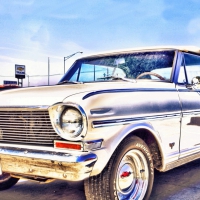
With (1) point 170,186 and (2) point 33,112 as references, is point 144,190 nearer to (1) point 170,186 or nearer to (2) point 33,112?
(1) point 170,186

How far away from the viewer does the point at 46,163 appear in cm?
246

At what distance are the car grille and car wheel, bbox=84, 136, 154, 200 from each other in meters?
0.49

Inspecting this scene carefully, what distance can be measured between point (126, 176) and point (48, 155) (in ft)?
2.82

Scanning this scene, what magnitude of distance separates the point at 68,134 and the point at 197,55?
8.21ft

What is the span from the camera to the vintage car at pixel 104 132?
2438 millimetres

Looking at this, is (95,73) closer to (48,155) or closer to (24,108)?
(24,108)

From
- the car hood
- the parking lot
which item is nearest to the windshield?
the car hood

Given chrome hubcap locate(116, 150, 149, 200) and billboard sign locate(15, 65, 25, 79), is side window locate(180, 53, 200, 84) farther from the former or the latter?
billboard sign locate(15, 65, 25, 79)

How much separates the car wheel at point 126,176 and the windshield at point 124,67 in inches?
43.7

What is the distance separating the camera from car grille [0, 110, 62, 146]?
2.56 metres

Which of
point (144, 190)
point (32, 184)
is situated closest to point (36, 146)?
point (144, 190)

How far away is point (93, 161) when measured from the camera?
240 cm

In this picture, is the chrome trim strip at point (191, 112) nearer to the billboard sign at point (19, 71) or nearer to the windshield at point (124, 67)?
the windshield at point (124, 67)

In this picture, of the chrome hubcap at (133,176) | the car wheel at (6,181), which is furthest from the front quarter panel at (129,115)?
the car wheel at (6,181)
